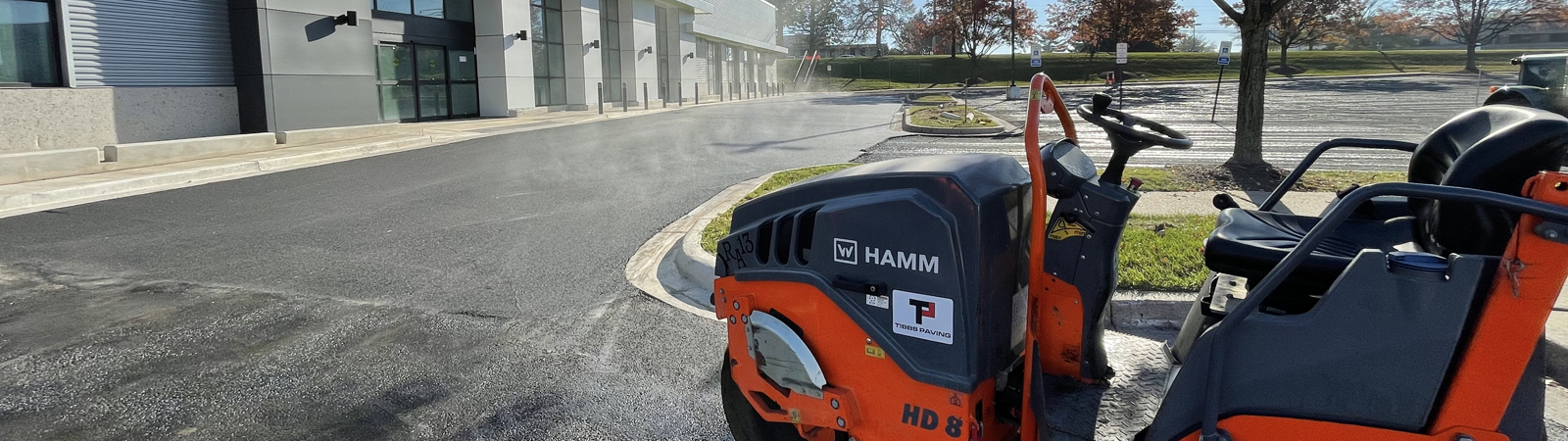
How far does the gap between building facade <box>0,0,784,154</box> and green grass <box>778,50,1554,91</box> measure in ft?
107

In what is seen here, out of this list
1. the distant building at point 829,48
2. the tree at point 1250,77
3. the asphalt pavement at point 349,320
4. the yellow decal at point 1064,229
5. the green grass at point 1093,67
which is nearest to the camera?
the yellow decal at point 1064,229

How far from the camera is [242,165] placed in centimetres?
1202

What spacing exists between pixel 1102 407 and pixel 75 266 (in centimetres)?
683

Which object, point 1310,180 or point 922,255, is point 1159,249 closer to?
point 922,255

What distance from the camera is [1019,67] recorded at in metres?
62.6

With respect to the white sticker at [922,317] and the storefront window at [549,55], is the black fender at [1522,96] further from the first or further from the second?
the storefront window at [549,55]

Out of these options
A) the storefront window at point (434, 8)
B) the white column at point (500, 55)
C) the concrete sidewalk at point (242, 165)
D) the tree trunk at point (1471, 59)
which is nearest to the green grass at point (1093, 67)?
the tree trunk at point (1471, 59)

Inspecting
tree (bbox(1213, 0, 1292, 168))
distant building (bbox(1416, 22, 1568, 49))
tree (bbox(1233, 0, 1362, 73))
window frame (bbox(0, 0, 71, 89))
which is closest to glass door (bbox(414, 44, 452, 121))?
window frame (bbox(0, 0, 71, 89))

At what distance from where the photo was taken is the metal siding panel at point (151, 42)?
14.2 m

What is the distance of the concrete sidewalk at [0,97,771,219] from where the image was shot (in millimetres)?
9398

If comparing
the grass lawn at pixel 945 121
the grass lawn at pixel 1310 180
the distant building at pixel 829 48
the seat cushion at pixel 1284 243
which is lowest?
the grass lawn at pixel 1310 180

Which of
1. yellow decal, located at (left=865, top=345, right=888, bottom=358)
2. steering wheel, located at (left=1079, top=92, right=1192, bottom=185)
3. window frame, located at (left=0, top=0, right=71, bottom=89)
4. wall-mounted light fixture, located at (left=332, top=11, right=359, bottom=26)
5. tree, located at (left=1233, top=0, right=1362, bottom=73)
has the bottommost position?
yellow decal, located at (left=865, top=345, right=888, bottom=358)

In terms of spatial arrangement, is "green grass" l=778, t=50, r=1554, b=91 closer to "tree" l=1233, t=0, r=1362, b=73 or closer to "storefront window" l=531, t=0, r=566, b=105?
"tree" l=1233, t=0, r=1362, b=73

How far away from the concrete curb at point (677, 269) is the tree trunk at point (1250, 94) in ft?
21.7
